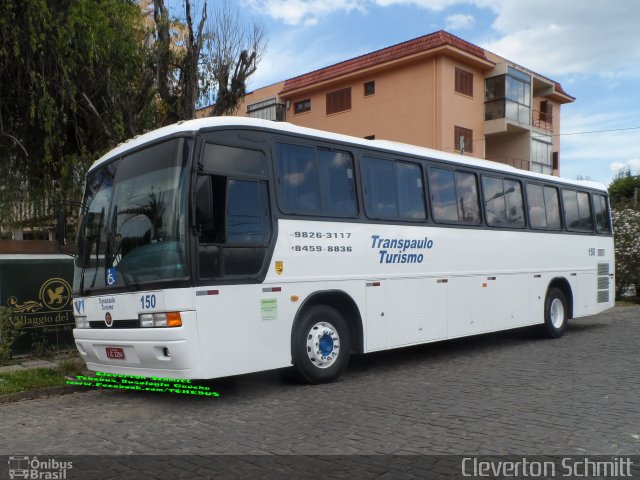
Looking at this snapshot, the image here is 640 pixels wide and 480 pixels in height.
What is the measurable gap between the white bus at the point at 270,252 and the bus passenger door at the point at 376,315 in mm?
23

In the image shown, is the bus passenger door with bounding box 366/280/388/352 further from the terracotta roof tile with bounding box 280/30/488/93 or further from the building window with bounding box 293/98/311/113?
the building window with bounding box 293/98/311/113

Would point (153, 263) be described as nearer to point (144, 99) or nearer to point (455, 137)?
point (144, 99)

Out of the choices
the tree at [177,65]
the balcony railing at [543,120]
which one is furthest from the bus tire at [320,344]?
the balcony railing at [543,120]

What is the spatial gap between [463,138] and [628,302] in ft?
35.3

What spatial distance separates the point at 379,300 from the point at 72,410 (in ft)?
13.9

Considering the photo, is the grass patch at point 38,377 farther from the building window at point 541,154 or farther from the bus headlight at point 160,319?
the building window at point 541,154

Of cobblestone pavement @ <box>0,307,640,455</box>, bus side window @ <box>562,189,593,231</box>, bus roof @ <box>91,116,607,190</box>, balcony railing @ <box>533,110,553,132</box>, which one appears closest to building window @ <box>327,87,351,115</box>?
balcony railing @ <box>533,110,553,132</box>

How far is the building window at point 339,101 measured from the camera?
1293 inches

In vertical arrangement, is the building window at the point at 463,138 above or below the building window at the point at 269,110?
below

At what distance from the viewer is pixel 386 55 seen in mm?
30953

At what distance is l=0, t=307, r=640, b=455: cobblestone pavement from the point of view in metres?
5.41

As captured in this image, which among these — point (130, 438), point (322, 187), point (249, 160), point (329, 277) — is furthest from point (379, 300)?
point (130, 438)

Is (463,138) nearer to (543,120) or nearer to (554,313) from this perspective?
(543,120)

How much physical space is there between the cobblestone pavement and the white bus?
1.65ft
